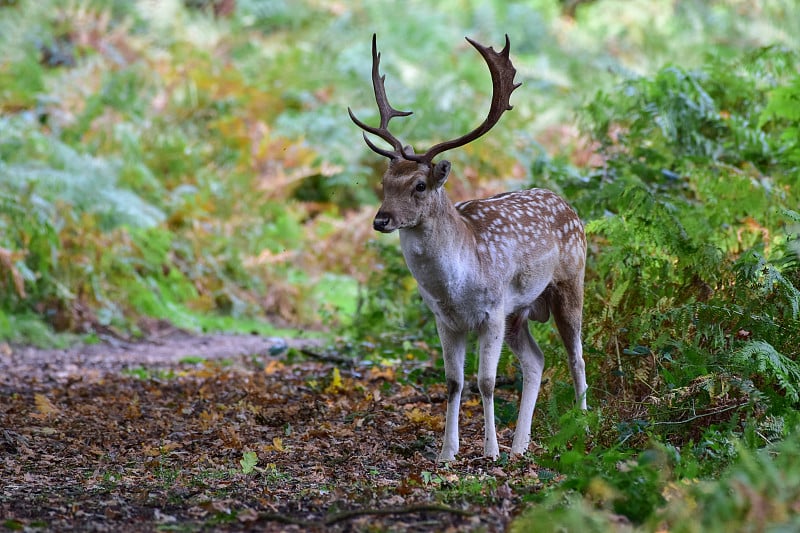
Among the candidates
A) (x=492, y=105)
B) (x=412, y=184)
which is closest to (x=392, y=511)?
(x=412, y=184)

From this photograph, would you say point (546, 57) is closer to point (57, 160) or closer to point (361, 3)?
point (361, 3)

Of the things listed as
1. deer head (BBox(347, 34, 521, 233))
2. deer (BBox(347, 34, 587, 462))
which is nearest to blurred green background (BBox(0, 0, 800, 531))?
deer (BBox(347, 34, 587, 462))

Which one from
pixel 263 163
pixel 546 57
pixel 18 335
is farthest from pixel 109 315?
pixel 546 57

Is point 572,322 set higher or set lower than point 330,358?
lower

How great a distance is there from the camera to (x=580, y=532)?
2.79 metres

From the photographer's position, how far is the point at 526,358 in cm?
575

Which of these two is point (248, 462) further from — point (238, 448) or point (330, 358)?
point (330, 358)

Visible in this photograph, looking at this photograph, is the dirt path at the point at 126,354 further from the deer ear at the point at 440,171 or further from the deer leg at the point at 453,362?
the deer ear at the point at 440,171

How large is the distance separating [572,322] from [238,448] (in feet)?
6.63

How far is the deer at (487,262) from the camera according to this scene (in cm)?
506

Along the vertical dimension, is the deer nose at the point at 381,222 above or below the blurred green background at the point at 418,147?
below

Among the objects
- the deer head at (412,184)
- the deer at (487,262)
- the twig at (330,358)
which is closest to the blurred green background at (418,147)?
the deer at (487,262)

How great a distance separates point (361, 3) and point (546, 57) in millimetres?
3945

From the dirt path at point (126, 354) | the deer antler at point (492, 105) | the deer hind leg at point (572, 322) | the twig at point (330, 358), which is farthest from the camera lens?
the dirt path at point (126, 354)
